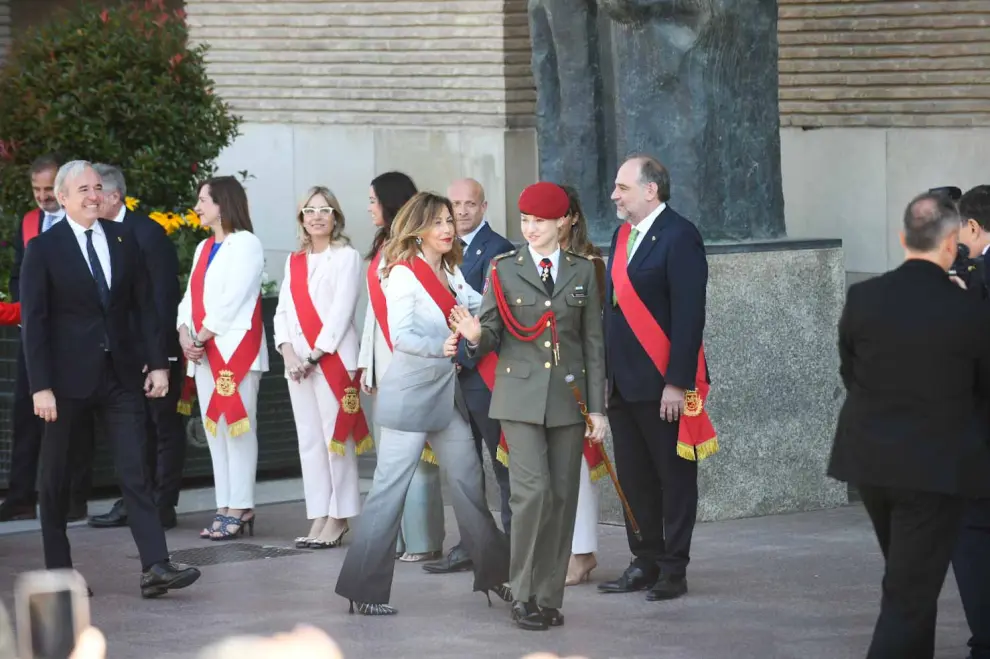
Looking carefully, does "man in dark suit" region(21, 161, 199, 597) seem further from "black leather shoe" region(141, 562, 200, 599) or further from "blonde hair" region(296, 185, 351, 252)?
"blonde hair" region(296, 185, 351, 252)

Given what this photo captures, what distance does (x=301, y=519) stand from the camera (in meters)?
11.0

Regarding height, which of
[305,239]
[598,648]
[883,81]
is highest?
[883,81]

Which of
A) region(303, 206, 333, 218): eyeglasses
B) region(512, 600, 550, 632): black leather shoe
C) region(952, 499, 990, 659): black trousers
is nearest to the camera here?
region(952, 499, 990, 659): black trousers

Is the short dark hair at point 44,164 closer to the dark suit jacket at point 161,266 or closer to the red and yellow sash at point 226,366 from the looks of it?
the dark suit jacket at point 161,266

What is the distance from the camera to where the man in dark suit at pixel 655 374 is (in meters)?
8.56

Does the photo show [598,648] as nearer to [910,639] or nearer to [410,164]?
[910,639]

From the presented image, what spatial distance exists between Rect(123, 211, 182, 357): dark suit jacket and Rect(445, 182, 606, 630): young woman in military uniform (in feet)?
9.56

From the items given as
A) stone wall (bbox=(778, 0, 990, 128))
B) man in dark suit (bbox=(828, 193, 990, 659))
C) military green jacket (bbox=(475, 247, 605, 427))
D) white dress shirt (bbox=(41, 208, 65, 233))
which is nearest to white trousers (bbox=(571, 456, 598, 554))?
military green jacket (bbox=(475, 247, 605, 427))

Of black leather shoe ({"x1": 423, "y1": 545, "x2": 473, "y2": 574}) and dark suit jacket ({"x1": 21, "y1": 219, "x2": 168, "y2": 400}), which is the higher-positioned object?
dark suit jacket ({"x1": 21, "y1": 219, "x2": 168, "y2": 400})

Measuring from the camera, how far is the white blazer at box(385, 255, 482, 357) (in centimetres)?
834

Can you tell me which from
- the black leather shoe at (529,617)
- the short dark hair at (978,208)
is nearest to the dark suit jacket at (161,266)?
the black leather shoe at (529,617)

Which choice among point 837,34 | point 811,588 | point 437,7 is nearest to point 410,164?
point 437,7

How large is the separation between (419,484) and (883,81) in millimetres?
4271

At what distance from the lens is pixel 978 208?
7.70 m
